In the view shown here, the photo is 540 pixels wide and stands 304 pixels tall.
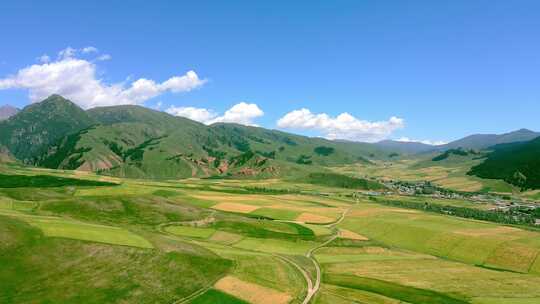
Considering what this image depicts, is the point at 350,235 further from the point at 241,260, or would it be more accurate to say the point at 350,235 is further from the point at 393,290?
the point at 393,290

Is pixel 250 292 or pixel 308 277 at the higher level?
pixel 250 292

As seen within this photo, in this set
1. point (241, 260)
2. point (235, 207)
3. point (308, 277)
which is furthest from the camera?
point (235, 207)

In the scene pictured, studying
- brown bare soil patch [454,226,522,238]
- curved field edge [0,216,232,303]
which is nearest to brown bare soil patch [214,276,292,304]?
curved field edge [0,216,232,303]

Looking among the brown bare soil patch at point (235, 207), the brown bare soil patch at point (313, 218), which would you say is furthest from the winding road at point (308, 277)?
the brown bare soil patch at point (235, 207)

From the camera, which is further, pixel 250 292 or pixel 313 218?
pixel 313 218

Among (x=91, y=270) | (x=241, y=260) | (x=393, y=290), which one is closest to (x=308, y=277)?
(x=241, y=260)

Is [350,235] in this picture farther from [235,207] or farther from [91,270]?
[91,270]


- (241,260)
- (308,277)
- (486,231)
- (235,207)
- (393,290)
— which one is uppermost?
(486,231)

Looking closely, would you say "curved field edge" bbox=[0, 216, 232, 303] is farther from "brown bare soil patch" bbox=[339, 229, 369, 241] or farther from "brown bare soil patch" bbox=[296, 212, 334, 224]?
"brown bare soil patch" bbox=[296, 212, 334, 224]

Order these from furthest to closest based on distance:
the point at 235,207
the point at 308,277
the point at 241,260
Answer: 1. the point at 235,207
2. the point at 241,260
3. the point at 308,277
